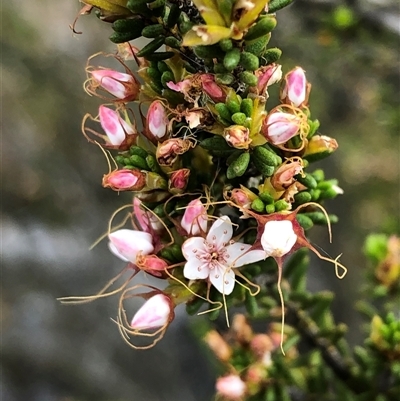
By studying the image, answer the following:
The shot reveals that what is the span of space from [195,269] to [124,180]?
0.83 ft

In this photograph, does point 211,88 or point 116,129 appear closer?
point 211,88

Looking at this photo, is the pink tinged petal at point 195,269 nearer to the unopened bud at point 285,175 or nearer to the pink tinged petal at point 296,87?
the unopened bud at point 285,175

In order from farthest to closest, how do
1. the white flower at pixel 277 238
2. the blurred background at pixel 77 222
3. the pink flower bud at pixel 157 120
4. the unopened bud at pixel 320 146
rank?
1. the blurred background at pixel 77 222
2. the unopened bud at pixel 320 146
3. the pink flower bud at pixel 157 120
4. the white flower at pixel 277 238

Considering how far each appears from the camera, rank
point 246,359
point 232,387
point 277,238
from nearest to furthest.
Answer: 1. point 277,238
2. point 232,387
3. point 246,359

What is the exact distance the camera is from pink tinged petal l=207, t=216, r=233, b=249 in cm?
113

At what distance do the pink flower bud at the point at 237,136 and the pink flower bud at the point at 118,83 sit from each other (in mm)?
294

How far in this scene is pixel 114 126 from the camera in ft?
3.89

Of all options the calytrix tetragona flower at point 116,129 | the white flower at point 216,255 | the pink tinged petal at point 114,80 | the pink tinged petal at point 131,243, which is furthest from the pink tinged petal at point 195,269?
the pink tinged petal at point 114,80

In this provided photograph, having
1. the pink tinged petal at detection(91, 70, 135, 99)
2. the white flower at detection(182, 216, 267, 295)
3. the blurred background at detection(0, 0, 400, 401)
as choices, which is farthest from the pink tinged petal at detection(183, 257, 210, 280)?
the blurred background at detection(0, 0, 400, 401)

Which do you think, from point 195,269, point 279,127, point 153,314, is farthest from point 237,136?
point 153,314

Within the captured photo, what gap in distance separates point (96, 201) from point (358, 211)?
8.04 feet

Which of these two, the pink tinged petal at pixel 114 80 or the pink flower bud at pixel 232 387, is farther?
the pink flower bud at pixel 232 387

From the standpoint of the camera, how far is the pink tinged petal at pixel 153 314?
1.16 meters

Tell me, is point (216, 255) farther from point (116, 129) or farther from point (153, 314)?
point (116, 129)
